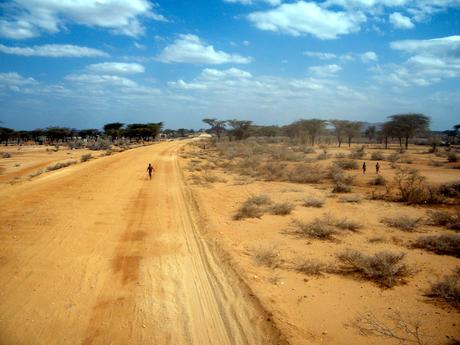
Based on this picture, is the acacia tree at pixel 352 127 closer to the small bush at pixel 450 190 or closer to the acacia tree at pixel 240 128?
the acacia tree at pixel 240 128

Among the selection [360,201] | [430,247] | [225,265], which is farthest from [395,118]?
[225,265]

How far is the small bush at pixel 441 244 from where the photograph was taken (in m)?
8.00

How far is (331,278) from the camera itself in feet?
22.0

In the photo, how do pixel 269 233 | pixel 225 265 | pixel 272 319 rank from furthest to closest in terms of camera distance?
pixel 269 233 → pixel 225 265 → pixel 272 319

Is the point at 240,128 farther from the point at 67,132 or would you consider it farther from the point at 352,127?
the point at 67,132

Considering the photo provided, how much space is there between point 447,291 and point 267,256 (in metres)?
3.65

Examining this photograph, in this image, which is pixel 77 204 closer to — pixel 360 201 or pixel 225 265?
pixel 225 265

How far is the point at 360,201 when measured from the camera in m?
13.7

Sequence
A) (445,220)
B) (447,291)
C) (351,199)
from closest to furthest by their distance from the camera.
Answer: (447,291) < (445,220) < (351,199)

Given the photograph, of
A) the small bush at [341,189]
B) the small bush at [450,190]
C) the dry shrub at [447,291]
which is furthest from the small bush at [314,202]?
the dry shrub at [447,291]

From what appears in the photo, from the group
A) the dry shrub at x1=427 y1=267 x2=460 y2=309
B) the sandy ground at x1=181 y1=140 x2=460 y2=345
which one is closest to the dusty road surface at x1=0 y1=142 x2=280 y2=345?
the sandy ground at x1=181 y1=140 x2=460 y2=345

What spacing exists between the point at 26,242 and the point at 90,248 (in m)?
1.90

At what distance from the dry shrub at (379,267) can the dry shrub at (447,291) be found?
0.65 metres

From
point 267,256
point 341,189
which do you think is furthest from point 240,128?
point 267,256
